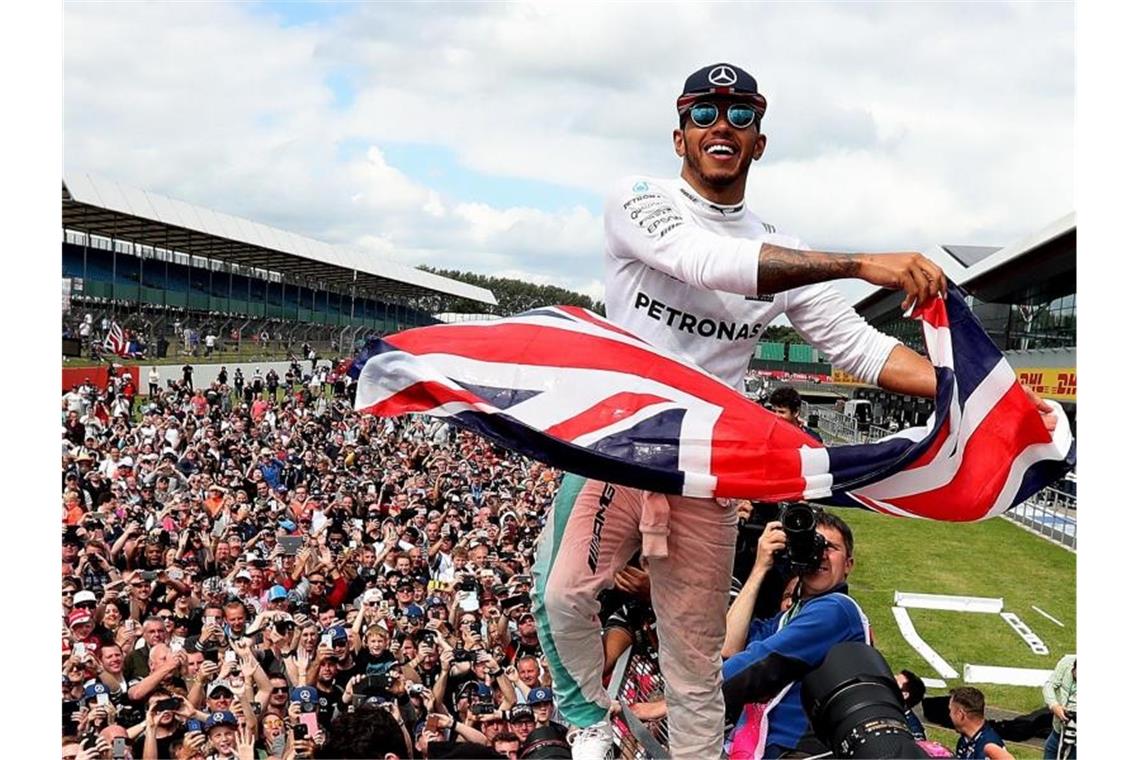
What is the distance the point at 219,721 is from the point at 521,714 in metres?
1.86

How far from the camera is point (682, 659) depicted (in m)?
3.67

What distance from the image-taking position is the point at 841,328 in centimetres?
369

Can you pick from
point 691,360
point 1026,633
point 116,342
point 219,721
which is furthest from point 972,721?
point 116,342

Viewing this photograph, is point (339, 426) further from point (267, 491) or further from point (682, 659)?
point (682, 659)

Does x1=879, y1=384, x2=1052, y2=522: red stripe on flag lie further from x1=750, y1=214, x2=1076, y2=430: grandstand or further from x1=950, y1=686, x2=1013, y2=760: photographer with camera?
x1=750, y1=214, x2=1076, y2=430: grandstand

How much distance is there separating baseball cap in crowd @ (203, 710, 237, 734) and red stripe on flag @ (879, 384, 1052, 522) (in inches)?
178

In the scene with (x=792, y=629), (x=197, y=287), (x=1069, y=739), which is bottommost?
(x=1069, y=739)

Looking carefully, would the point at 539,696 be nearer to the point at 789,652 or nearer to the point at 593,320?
the point at 789,652

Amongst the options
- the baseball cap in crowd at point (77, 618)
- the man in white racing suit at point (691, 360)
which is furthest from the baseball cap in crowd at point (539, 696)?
the baseball cap in crowd at point (77, 618)

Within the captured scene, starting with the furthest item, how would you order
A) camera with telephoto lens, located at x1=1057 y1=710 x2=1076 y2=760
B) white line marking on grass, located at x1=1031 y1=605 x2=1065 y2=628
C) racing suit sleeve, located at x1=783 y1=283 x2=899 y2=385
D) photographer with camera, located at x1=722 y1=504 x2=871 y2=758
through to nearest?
white line marking on grass, located at x1=1031 y1=605 x2=1065 y2=628 → camera with telephoto lens, located at x1=1057 y1=710 x2=1076 y2=760 → photographer with camera, located at x1=722 y1=504 x2=871 y2=758 → racing suit sleeve, located at x1=783 y1=283 x2=899 y2=385

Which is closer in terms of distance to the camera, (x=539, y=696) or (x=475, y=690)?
(x=539, y=696)

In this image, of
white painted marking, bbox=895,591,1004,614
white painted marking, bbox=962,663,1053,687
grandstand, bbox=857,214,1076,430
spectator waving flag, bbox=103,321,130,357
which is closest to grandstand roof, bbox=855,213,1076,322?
grandstand, bbox=857,214,1076,430

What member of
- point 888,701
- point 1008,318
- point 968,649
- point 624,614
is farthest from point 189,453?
point 1008,318

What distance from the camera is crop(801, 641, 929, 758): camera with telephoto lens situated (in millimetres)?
3418
